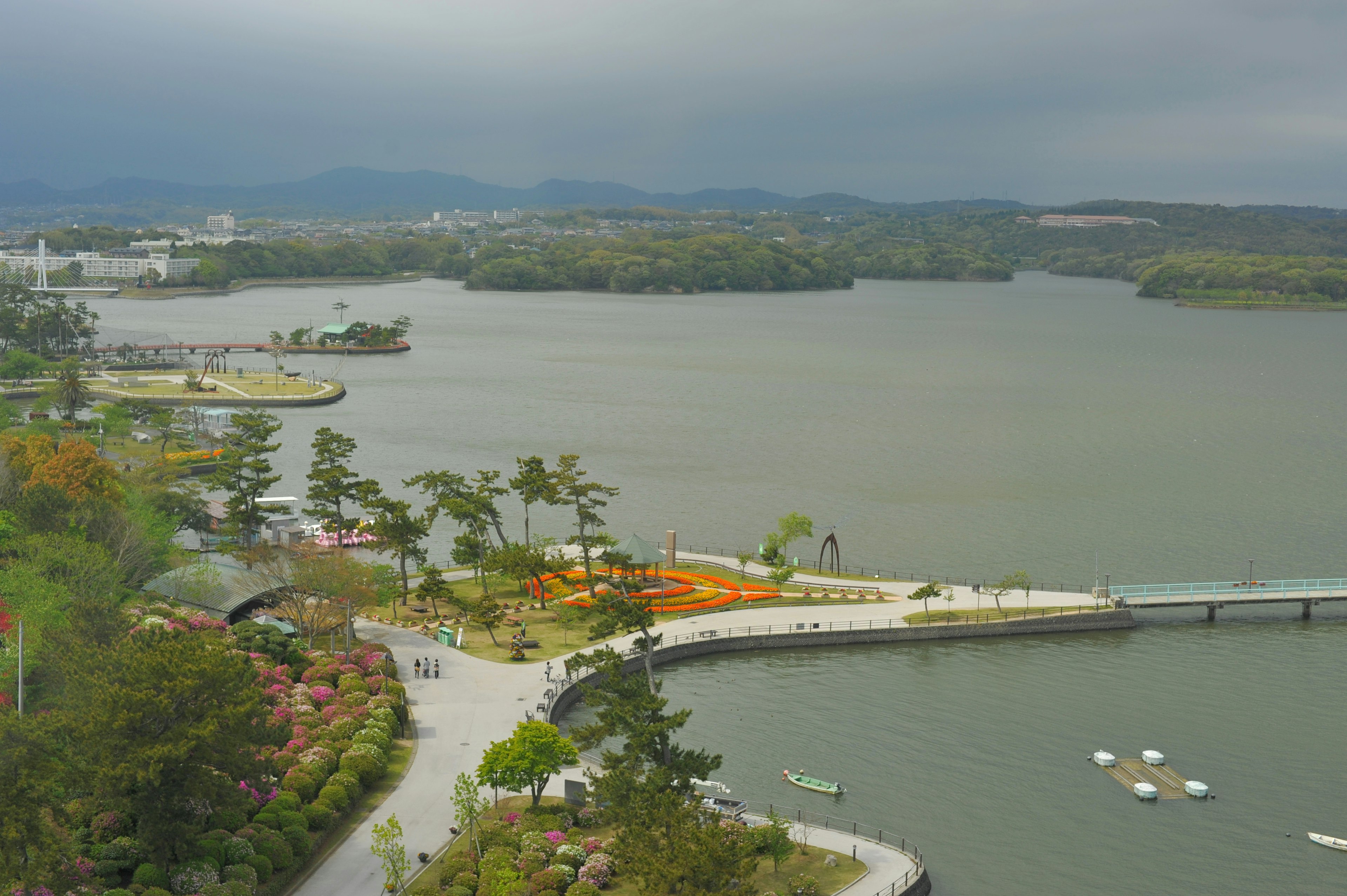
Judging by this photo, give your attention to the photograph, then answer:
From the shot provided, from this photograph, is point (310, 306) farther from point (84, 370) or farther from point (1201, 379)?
point (1201, 379)

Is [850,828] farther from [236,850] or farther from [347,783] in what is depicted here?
[236,850]

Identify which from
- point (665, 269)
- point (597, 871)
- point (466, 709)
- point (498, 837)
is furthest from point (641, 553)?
point (665, 269)

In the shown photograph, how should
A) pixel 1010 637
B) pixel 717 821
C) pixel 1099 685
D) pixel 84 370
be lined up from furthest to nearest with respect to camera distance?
1. pixel 84 370
2. pixel 1010 637
3. pixel 1099 685
4. pixel 717 821

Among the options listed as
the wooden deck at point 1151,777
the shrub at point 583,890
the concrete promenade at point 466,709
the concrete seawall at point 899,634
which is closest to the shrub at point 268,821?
the concrete promenade at point 466,709

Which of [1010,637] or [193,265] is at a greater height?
[193,265]

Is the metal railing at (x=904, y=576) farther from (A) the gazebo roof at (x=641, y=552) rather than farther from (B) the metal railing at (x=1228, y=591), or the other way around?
(A) the gazebo roof at (x=641, y=552)

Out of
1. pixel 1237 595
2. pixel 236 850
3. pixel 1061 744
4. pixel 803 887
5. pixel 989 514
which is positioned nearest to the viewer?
pixel 236 850

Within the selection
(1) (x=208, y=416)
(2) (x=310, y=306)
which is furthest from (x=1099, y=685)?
(2) (x=310, y=306)
